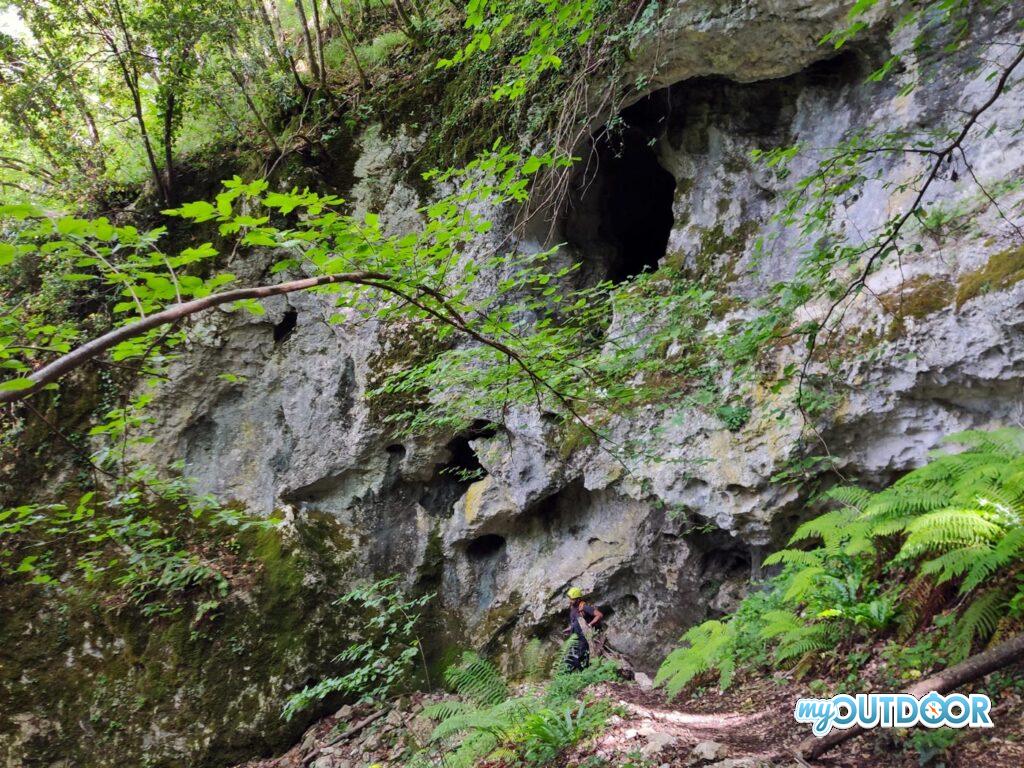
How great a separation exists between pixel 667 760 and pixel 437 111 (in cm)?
814

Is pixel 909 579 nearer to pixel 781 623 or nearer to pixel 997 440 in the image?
pixel 781 623

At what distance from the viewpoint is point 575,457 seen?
23.0ft

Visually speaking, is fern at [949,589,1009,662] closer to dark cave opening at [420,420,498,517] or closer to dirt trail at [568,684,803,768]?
dirt trail at [568,684,803,768]

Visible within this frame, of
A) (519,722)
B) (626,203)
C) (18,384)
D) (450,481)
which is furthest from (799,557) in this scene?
(626,203)

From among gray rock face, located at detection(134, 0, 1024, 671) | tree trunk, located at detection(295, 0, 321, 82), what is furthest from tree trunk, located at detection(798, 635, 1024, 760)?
tree trunk, located at detection(295, 0, 321, 82)

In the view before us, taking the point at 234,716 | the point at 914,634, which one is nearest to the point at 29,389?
the point at 914,634

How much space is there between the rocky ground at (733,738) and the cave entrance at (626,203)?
522 cm

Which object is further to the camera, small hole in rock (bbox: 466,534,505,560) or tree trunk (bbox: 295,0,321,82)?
tree trunk (bbox: 295,0,321,82)

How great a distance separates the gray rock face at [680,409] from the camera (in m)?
5.01

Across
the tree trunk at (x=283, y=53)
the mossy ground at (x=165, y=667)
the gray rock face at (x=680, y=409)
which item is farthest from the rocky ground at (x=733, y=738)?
the tree trunk at (x=283, y=53)

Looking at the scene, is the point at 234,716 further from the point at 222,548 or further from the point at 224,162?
the point at 224,162

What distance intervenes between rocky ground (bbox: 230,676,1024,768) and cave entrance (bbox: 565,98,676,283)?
17.1 ft

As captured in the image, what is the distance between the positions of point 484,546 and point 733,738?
4.99 m

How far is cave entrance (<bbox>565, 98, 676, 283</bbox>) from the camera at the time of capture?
27.3 feet
